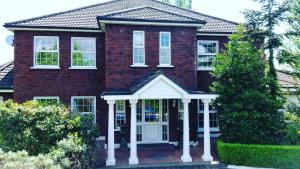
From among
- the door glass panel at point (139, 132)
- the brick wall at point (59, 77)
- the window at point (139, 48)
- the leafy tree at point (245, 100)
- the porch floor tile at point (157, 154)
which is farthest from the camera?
the door glass panel at point (139, 132)

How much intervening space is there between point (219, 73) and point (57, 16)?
35.8 ft

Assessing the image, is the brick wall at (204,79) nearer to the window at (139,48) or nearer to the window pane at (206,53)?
the window pane at (206,53)

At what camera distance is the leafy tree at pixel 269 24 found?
16875 millimetres

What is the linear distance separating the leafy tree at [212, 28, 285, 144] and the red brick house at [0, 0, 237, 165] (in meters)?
1.04

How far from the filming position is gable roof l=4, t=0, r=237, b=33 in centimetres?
1769

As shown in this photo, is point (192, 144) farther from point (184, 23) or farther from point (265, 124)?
point (184, 23)

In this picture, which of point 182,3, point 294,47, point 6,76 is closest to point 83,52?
point 6,76

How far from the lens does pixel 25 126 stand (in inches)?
500

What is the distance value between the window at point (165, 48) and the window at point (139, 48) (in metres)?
1.02

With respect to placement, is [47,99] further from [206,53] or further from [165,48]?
[206,53]

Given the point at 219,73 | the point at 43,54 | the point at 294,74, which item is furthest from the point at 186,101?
the point at 43,54

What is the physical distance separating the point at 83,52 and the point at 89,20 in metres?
2.36

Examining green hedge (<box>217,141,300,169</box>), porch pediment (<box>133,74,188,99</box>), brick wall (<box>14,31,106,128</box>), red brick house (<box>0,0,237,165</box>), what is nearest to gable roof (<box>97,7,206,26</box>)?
red brick house (<box>0,0,237,165</box>)

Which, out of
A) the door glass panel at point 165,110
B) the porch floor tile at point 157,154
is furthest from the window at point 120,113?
the door glass panel at point 165,110
